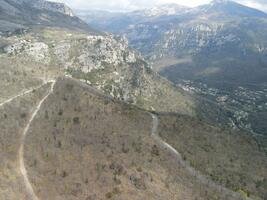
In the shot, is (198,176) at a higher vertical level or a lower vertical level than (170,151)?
lower

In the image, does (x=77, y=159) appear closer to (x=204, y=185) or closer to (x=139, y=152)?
(x=139, y=152)

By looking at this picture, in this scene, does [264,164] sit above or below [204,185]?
below

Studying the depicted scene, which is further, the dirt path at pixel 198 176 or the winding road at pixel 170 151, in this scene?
the dirt path at pixel 198 176

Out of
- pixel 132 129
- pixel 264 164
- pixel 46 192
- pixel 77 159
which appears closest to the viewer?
pixel 46 192

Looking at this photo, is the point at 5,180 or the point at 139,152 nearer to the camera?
the point at 5,180

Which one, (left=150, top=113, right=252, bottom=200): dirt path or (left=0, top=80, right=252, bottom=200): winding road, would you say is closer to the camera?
(left=0, top=80, right=252, bottom=200): winding road

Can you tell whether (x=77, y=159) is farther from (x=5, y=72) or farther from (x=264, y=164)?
(x=5, y=72)

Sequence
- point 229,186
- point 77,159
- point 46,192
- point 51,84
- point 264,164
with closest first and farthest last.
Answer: point 46,192, point 77,159, point 229,186, point 264,164, point 51,84

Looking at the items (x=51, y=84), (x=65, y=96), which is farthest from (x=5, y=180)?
(x=51, y=84)

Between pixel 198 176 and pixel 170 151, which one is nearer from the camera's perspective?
pixel 198 176

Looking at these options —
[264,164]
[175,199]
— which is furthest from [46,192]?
[264,164]
